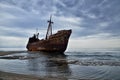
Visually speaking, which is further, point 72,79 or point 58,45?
point 58,45

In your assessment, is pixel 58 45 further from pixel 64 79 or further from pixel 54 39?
pixel 64 79

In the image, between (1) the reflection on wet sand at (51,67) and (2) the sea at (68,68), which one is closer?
(2) the sea at (68,68)

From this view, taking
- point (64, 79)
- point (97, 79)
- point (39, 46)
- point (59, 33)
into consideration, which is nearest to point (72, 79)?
point (64, 79)

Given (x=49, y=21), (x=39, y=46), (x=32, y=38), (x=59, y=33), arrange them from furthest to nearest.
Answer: (x=32, y=38), (x=49, y=21), (x=39, y=46), (x=59, y=33)

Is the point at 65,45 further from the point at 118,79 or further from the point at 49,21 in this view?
the point at 118,79

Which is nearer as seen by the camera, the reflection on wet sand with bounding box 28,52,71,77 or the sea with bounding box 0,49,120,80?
the sea with bounding box 0,49,120,80

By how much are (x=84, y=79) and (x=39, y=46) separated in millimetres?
47819

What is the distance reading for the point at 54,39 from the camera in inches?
1869

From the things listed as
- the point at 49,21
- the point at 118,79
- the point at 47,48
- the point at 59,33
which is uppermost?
the point at 49,21

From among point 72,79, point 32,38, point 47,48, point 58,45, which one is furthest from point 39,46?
point 72,79

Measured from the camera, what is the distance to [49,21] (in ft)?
210

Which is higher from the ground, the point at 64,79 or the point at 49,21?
the point at 49,21

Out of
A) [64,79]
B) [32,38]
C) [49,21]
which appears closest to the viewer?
[64,79]

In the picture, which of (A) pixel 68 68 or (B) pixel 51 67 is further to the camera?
(B) pixel 51 67
